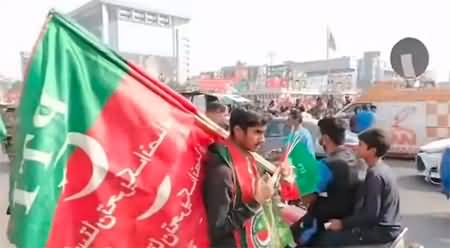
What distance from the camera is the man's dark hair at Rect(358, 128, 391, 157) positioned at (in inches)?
109

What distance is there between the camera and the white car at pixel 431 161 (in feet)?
25.8

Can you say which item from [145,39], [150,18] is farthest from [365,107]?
[150,18]

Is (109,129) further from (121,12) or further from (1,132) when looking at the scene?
(121,12)

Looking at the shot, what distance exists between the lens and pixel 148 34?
88750 millimetres

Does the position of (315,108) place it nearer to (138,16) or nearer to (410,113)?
A: (410,113)

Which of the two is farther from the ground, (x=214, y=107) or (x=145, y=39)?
(x=145, y=39)

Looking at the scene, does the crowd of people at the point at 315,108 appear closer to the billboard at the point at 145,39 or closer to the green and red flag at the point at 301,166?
the green and red flag at the point at 301,166

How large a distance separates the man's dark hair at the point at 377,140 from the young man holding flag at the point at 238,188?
823mm

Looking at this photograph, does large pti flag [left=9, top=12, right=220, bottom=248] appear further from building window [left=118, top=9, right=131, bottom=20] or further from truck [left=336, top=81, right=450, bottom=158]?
building window [left=118, top=9, right=131, bottom=20]

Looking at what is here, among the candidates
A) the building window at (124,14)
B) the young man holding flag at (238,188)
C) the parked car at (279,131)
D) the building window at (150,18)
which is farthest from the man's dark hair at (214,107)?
the building window at (150,18)

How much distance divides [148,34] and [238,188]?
296 feet

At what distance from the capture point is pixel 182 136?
204 cm

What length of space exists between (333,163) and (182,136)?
1.23 m

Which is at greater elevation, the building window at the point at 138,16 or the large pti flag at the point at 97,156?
the building window at the point at 138,16
